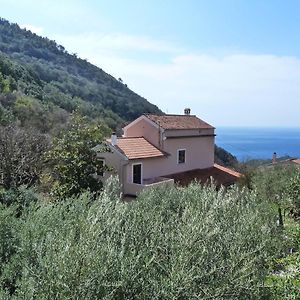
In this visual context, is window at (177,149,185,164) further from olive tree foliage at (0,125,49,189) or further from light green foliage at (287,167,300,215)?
light green foliage at (287,167,300,215)

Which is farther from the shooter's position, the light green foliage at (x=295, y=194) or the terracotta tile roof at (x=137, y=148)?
the terracotta tile roof at (x=137, y=148)

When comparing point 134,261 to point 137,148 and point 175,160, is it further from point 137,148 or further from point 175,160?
point 175,160

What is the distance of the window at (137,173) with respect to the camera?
2552 centimetres

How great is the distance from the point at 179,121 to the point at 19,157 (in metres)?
12.6

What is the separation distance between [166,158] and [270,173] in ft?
23.7

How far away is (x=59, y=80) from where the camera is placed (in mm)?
78188

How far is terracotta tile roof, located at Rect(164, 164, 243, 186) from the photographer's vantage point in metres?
29.1

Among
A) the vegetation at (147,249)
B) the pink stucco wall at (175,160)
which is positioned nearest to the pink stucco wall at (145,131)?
the pink stucco wall at (175,160)

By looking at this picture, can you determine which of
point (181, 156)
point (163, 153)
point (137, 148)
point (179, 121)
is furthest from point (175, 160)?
point (137, 148)

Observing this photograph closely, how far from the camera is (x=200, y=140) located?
1294 inches

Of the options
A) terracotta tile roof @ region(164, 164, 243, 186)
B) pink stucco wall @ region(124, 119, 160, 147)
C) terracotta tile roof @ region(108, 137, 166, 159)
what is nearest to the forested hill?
pink stucco wall @ region(124, 119, 160, 147)

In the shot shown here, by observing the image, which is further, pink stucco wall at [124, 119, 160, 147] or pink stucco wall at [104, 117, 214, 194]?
pink stucco wall at [124, 119, 160, 147]

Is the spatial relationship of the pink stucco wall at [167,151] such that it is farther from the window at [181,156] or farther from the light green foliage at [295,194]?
the light green foliage at [295,194]

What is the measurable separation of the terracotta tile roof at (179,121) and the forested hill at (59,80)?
19.1 meters
